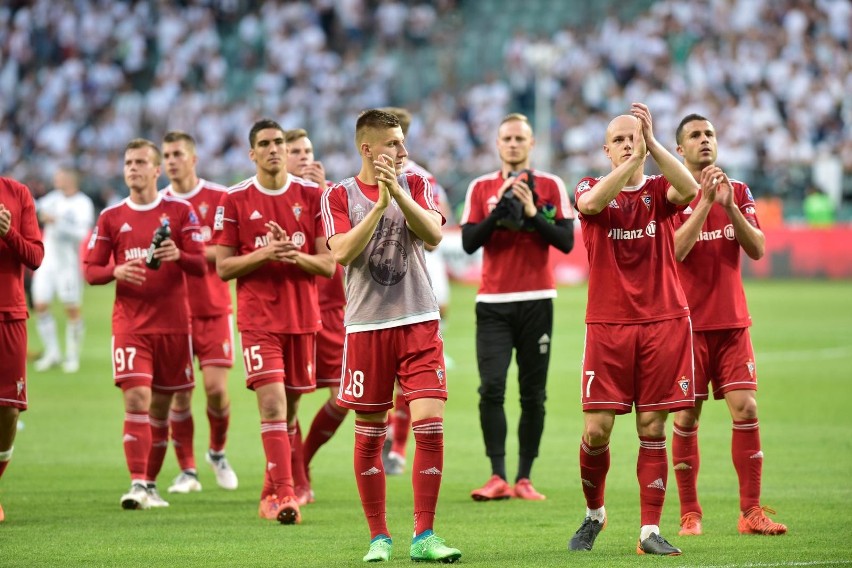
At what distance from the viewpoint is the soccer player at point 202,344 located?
10.6 meters

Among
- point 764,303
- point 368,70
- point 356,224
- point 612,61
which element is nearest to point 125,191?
point 368,70

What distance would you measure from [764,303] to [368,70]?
15691 millimetres

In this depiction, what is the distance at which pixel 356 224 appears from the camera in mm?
7559

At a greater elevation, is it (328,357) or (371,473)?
(328,357)

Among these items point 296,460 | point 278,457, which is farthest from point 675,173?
point 296,460

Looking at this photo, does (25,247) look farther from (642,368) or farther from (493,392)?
(642,368)

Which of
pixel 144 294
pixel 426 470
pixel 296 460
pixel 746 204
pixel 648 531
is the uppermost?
pixel 746 204

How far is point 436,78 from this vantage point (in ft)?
124

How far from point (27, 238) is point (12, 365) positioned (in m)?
0.90

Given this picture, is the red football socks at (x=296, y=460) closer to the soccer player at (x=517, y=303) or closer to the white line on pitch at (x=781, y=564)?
the soccer player at (x=517, y=303)

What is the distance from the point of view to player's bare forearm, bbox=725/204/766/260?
8.15 metres

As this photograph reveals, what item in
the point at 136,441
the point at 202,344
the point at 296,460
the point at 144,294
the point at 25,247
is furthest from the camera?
the point at 202,344

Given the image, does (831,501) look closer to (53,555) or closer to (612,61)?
(53,555)

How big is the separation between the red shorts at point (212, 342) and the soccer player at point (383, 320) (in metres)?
3.16
